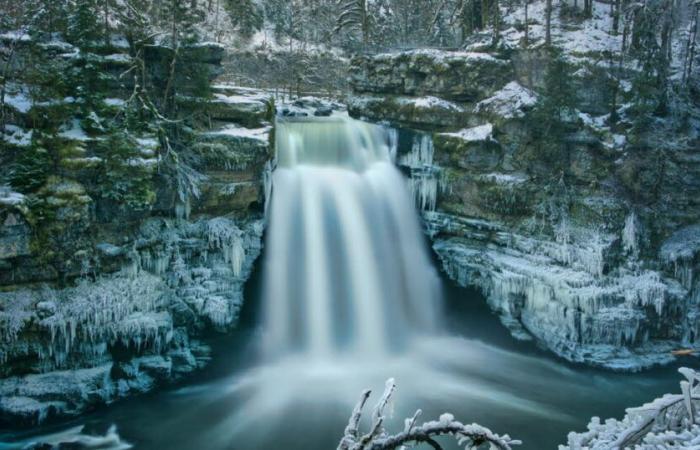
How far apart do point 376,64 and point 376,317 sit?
454 inches

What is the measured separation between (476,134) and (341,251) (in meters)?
6.49

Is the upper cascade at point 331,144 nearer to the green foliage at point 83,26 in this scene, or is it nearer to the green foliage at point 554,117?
the green foliage at point 554,117

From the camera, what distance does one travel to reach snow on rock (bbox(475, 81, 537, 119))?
18891 millimetres

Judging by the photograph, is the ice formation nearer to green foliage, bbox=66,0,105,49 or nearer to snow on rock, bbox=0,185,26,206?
green foliage, bbox=66,0,105,49

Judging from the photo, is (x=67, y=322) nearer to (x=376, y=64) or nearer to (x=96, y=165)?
(x=96, y=165)

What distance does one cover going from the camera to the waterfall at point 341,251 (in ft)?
55.6

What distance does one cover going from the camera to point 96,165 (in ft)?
47.5

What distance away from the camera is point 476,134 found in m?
19.2

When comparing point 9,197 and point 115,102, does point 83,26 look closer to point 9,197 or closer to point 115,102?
point 115,102

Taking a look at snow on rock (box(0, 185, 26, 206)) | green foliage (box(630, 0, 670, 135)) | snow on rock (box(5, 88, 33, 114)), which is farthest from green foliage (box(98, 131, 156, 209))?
green foliage (box(630, 0, 670, 135))

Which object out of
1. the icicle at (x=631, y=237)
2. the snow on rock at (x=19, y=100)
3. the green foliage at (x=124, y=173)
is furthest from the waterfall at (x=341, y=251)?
the snow on rock at (x=19, y=100)

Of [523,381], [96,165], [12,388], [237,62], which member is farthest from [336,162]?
[237,62]

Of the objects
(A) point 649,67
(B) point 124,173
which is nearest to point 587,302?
(A) point 649,67

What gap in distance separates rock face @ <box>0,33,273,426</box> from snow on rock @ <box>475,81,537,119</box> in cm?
818
